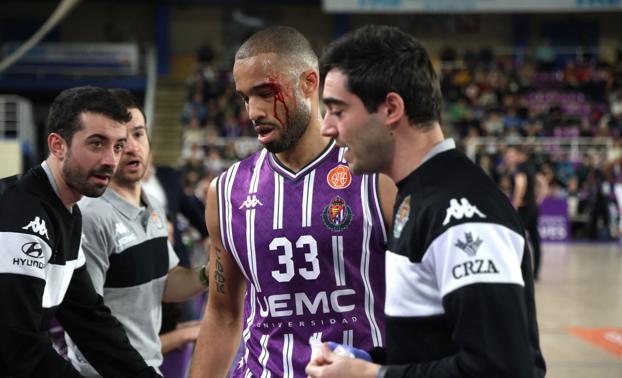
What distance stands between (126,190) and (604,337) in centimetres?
489

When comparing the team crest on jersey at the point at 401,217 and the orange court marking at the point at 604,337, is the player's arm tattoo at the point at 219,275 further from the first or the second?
the orange court marking at the point at 604,337

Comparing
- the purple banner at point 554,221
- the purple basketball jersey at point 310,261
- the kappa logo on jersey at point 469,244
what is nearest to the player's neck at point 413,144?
the kappa logo on jersey at point 469,244

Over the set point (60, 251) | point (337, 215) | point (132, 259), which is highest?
point (337, 215)

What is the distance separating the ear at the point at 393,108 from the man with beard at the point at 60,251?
4.13ft

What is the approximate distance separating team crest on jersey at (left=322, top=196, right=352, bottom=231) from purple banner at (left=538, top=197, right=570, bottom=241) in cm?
1424

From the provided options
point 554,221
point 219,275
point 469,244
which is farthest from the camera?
point 554,221

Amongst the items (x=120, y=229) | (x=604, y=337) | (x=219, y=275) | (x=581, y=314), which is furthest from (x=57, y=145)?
(x=581, y=314)

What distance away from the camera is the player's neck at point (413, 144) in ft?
5.47

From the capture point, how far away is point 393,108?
1644 mm

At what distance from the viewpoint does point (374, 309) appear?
2.26 m

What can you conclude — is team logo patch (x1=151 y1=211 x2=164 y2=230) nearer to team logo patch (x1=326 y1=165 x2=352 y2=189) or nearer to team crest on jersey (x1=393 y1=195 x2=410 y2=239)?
team logo patch (x1=326 y1=165 x2=352 y2=189)

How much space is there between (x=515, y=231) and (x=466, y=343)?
246mm

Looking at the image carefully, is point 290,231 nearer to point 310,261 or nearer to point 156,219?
point 310,261

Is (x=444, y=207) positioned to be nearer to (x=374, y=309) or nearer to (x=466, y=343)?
(x=466, y=343)
